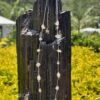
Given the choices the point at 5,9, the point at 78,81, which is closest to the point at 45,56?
the point at 78,81

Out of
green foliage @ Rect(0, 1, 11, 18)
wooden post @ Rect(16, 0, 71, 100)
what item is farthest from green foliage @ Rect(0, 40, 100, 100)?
green foliage @ Rect(0, 1, 11, 18)

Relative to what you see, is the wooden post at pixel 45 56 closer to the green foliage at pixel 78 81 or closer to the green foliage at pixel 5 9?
the green foliage at pixel 78 81

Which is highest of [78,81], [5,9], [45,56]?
[5,9]

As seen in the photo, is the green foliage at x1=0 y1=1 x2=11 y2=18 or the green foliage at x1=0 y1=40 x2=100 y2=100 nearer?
the green foliage at x1=0 y1=40 x2=100 y2=100

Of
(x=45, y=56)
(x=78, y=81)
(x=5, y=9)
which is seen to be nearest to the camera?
(x=45, y=56)

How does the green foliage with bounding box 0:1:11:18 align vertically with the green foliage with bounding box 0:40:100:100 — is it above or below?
above

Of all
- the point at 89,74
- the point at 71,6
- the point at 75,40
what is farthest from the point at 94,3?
the point at 89,74

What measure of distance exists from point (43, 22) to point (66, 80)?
430mm

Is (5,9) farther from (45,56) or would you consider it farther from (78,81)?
(45,56)

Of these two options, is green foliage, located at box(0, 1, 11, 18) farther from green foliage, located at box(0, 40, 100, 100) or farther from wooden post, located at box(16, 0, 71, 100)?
wooden post, located at box(16, 0, 71, 100)

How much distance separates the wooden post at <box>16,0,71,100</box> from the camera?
9.48 feet

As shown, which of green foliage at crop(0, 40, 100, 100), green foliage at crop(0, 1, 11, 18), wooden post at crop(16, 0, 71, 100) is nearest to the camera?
wooden post at crop(16, 0, 71, 100)

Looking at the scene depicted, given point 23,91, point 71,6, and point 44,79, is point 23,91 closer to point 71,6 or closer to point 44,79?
point 44,79

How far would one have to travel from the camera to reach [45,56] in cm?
289
